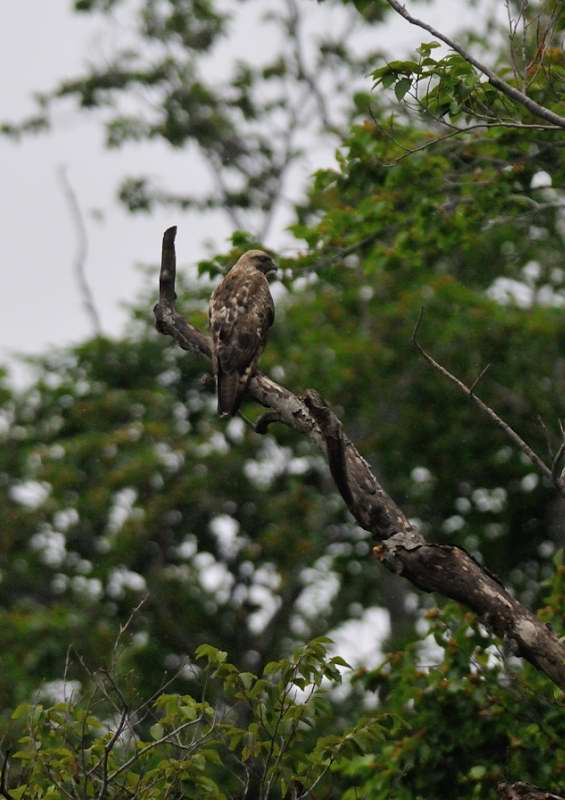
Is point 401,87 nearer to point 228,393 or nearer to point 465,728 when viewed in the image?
point 228,393

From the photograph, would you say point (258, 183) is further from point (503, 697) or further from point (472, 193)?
point (503, 697)

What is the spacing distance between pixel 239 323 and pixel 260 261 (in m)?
1.28

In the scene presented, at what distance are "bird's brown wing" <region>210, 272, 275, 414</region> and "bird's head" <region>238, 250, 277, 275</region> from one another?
0.41 metres

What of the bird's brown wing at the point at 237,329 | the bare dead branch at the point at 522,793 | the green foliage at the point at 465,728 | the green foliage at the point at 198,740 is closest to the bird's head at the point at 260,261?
the bird's brown wing at the point at 237,329

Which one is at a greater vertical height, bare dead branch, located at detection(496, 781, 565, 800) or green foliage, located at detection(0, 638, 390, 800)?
green foliage, located at detection(0, 638, 390, 800)

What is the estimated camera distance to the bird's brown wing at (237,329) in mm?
9461

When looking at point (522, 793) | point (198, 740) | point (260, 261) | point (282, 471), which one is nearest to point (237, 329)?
point (260, 261)

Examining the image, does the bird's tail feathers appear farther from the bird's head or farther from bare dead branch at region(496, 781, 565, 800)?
bare dead branch at region(496, 781, 565, 800)

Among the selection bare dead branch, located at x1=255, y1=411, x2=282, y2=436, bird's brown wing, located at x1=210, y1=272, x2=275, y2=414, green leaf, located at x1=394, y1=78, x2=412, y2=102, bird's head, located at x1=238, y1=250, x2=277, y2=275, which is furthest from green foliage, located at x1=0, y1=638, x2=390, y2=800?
bird's head, located at x1=238, y1=250, x2=277, y2=275

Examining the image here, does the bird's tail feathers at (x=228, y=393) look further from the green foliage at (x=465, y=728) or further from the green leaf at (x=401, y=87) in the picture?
the green leaf at (x=401, y=87)

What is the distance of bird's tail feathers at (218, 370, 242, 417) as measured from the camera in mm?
9344

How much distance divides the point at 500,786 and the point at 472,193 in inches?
208

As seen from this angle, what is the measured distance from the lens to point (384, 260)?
11891 mm

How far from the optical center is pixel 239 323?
33.7 ft
